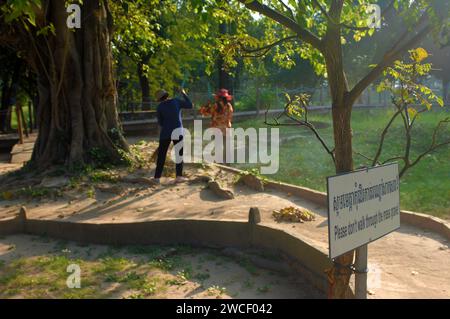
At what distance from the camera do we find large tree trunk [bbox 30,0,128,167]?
10.0 m

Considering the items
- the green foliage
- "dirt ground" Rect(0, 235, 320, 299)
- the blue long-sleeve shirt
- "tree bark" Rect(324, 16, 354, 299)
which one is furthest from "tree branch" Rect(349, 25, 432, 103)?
the blue long-sleeve shirt

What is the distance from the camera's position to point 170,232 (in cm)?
656

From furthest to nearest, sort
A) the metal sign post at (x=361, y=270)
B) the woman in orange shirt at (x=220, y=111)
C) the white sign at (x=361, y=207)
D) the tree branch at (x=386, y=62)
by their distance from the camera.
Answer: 1. the woman in orange shirt at (x=220, y=111)
2. the tree branch at (x=386, y=62)
3. the metal sign post at (x=361, y=270)
4. the white sign at (x=361, y=207)

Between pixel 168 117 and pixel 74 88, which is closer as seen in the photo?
pixel 168 117

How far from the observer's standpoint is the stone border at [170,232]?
5.95m

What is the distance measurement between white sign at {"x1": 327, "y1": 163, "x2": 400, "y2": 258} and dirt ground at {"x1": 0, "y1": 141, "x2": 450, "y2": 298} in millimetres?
1556

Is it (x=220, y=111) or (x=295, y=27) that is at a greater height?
(x=295, y=27)

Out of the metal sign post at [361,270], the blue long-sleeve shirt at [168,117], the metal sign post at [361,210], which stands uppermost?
the blue long-sleeve shirt at [168,117]

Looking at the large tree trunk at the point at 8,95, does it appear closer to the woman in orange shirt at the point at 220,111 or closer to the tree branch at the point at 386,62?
the woman in orange shirt at the point at 220,111

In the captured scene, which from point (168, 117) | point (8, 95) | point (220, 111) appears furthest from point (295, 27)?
point (8, 95)

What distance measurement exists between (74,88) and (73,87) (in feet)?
0.09

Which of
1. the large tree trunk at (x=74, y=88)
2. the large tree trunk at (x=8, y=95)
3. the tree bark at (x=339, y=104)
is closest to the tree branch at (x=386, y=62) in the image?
the tree bark at (x=339, y=104)

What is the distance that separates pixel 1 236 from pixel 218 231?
3.05 meters

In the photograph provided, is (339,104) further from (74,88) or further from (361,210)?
(74,88)
